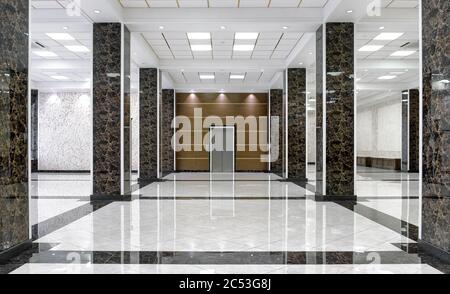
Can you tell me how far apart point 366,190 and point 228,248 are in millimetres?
9667

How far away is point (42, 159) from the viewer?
2431 cm

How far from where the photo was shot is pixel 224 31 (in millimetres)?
12898

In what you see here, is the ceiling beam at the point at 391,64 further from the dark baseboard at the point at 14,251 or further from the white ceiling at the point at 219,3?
the dark baseboard at the point at 14,251

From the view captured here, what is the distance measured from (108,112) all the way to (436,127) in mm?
8646

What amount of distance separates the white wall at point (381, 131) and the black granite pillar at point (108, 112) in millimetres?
19928

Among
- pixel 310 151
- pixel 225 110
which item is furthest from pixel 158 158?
pixel 310 151

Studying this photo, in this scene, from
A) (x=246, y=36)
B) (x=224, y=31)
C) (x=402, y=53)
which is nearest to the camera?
(x=224, y=31)

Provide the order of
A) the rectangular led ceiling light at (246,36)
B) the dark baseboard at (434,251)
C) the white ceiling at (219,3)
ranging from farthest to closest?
1. the rectangular led ceiling light at (246,36)
2. the white ceiling at (219,3)
3. the dark baseboard at (434,251)

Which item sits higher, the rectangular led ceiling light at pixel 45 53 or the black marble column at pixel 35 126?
the rectangular led ceiling light at pixel 45 53

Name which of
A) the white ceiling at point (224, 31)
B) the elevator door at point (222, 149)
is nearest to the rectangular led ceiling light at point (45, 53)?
the white ceiling at point (224, 31)

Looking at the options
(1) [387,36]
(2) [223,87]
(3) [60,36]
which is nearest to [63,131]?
(2) [223,87]

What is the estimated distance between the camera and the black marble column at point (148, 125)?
18.2 meters

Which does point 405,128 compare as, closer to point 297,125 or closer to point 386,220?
point 297,125
